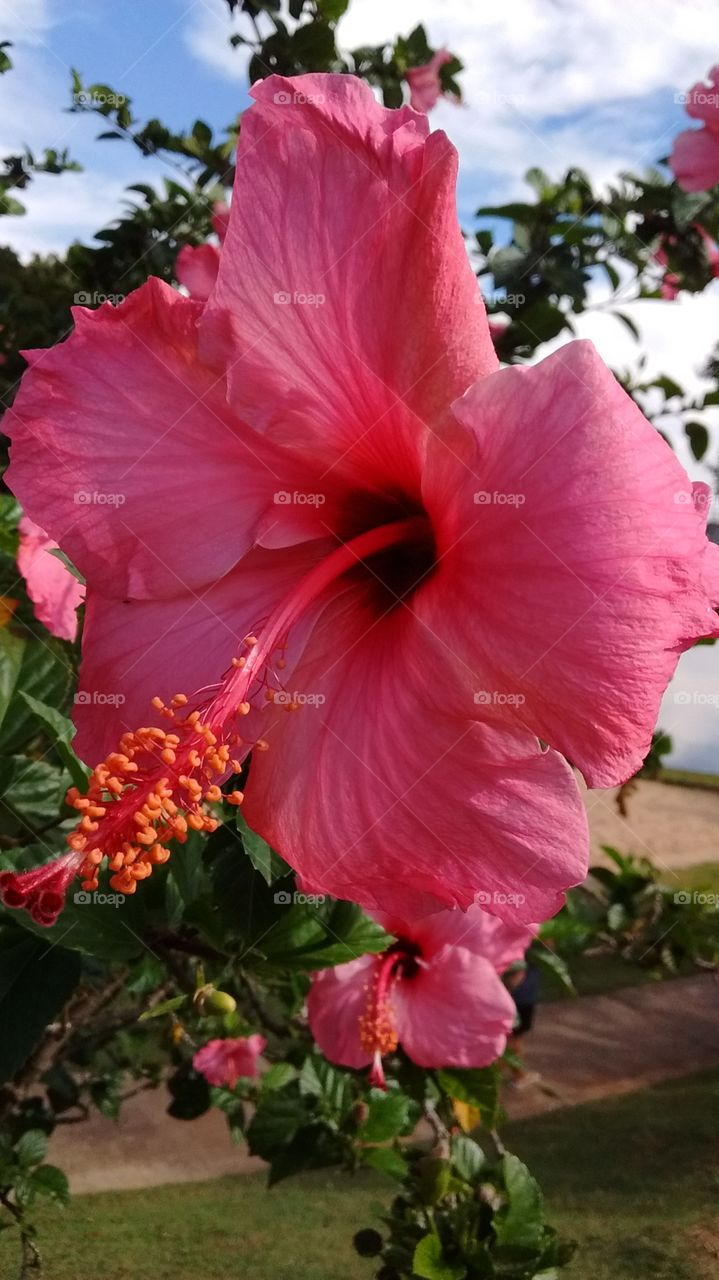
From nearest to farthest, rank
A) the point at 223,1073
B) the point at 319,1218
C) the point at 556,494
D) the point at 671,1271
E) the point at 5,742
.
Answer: the point at 556,494 < the point at 5,742 < the point at 671,1271 < the point at 223,1073 < the point at 319,1218

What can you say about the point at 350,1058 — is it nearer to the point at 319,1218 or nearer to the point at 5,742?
the point at 5,742

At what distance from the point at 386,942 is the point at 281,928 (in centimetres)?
9

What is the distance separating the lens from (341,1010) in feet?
3.88

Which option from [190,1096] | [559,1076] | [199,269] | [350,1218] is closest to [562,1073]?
[559,1076]

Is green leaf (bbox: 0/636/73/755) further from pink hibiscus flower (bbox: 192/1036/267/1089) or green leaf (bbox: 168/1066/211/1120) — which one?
green leaf (bbox: 168/1066/211/1120)

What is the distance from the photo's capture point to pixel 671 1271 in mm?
1744

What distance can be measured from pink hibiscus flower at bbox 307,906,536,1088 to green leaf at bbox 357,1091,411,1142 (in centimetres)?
36

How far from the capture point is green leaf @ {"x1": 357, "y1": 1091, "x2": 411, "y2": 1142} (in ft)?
4.93

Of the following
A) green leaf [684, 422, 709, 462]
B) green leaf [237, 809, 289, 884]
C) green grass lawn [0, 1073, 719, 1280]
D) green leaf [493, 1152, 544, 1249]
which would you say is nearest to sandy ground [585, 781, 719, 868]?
green grass lawn [0, 1073, 719, 1280]

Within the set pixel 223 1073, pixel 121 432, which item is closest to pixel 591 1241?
pixel 223 1073

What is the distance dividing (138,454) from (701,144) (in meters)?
1.44

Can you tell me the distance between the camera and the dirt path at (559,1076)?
2.86 m

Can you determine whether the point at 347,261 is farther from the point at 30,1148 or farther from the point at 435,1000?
the point at 30,1148

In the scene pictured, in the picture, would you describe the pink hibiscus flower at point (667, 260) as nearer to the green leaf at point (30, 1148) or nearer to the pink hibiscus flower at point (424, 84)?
the pink hibiscus flower at point (424, 84)
